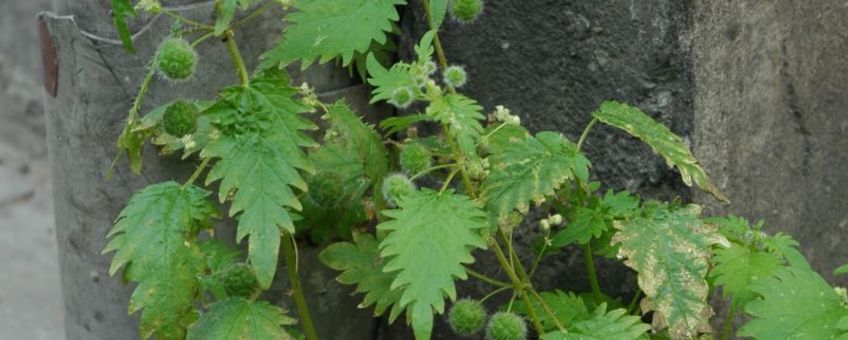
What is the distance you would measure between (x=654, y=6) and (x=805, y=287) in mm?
542

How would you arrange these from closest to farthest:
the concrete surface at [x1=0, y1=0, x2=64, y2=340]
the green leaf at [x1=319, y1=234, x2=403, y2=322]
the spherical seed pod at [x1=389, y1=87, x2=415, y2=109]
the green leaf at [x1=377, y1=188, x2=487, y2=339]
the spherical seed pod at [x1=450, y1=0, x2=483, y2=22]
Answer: the green leaf at [x1=377, y1=188, x2=487, y2=339]
the spherical seed pod at [x1=389, y1=87, x2=415, y2=109]
the spherical seed pod at [x1=450, y1=0, x2=483, y2=22]
the green leaf at [x1=319, y1=234, x2=403, y2=322]
the concrete surface at [x1=0, y1=0, x2=64, y2=340]

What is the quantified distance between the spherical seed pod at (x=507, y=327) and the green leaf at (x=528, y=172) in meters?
0.17

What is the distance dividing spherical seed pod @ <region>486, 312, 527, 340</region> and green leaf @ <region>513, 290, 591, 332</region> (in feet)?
0.22

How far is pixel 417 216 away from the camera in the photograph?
171 cm

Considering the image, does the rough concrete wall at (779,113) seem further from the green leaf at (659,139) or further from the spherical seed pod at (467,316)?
the spherical seed pod at (467,316)

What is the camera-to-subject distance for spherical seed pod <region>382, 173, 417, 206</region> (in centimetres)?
178

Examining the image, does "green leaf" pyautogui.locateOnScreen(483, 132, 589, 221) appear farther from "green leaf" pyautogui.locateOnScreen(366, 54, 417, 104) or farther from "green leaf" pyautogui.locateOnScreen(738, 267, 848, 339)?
"green leaf" pyautogui.locateOnScreen(738, 267, 848, 339)

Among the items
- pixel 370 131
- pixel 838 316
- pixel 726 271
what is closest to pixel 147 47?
pixel 370 131

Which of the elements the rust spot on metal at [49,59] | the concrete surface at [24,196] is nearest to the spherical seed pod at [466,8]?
the rust spot on metal at [49,59]

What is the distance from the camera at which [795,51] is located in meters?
2.26

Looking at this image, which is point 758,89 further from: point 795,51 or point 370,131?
point 370,131

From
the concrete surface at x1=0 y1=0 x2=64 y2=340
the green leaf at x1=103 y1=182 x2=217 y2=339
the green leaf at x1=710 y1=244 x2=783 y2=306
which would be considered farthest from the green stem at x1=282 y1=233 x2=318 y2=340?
the concrete surface at x1=0 y1=0 x2=64 y2=340

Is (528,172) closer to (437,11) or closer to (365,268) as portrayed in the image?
(437,11)

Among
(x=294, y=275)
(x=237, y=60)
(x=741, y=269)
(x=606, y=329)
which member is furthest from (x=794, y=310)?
(x=237, y=60)
